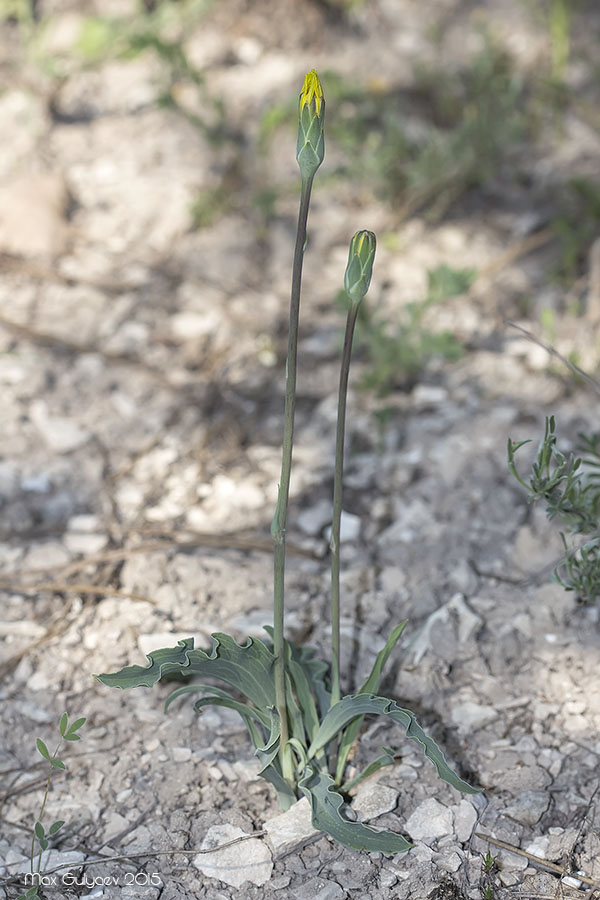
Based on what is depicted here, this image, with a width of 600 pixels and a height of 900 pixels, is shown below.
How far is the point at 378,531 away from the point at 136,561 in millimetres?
643

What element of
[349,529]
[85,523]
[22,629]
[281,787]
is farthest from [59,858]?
[349,529]

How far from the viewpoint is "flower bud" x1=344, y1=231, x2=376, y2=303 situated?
4.12ft

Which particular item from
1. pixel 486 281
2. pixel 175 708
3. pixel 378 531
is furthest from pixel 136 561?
pixel 486 281

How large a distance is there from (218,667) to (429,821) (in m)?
0.50

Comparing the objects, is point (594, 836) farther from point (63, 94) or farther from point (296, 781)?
point (63, 94)

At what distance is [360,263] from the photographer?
1263 mm

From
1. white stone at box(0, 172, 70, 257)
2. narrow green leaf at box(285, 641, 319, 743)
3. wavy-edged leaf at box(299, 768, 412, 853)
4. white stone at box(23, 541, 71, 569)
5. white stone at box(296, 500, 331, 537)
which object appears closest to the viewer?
wavy-edged leaf at box(299, 768, 412, 853)

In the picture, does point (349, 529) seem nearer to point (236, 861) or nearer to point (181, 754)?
point (181, 754)

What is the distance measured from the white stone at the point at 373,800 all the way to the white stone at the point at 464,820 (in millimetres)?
116

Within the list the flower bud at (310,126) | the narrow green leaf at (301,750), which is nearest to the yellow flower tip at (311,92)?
the flower bud at (310,126)

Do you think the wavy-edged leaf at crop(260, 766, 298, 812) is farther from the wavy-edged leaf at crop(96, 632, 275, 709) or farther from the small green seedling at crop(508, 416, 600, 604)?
the small green seedling at crop(508, 416, 600, 604)

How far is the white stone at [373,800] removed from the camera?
159 cm

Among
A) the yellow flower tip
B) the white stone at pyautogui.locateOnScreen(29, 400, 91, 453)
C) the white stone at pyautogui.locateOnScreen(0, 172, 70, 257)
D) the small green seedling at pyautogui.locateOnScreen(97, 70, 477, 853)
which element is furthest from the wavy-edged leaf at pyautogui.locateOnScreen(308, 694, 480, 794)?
the white stone at pyautogui.locateOnScreen(0, 172, 70, 257)

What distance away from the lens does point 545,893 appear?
1.46m
